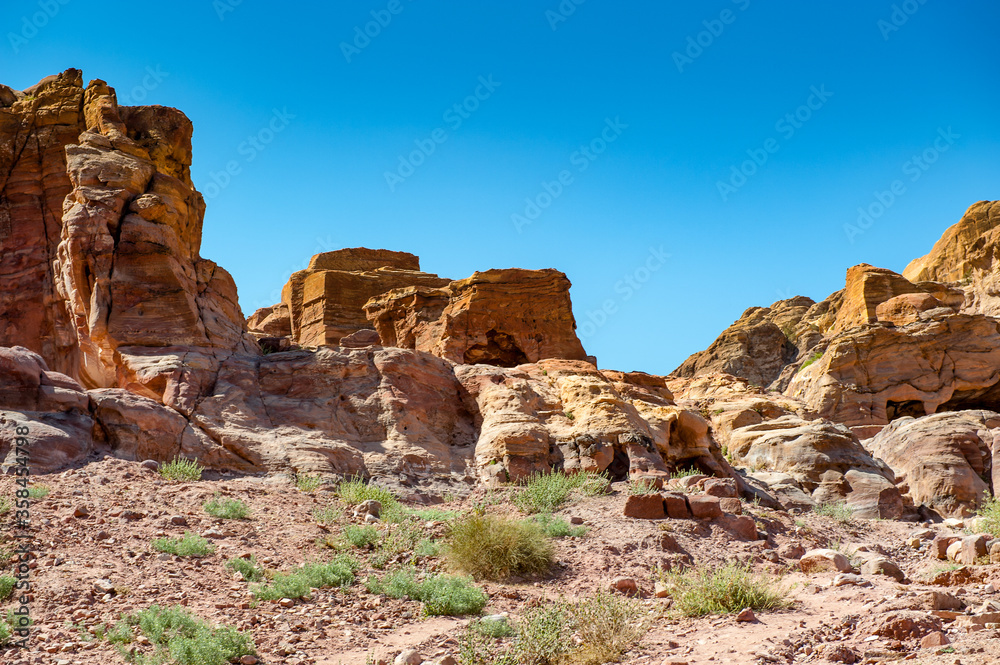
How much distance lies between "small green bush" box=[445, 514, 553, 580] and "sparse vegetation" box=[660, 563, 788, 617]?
1.69 m

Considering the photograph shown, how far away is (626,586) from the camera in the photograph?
870 cm

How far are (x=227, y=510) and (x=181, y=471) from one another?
161cm

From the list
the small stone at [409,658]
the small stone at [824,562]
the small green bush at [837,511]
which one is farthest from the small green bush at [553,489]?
the small stone at [409,658]

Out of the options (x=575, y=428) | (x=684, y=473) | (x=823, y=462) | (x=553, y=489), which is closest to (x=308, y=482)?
(x=553, y=489)

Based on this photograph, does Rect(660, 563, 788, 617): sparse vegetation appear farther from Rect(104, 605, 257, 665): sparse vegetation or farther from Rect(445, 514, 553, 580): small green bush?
Rect(104, 605, 257, 665): sparse vegetation

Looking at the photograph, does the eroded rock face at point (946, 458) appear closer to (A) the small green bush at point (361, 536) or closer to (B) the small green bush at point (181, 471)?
(A) the small green bush at point (361, 536)

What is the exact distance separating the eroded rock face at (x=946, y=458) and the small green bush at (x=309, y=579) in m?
12.4

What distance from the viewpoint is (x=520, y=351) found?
28000 millimetres

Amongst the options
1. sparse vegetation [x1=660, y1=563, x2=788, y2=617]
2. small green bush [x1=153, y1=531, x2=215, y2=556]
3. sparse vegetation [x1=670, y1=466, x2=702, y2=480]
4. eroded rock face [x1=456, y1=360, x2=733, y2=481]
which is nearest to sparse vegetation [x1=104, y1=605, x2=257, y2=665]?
small green bush [x1=153, y1=531, x2=215, y2=556]

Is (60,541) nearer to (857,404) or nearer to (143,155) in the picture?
(143,155)

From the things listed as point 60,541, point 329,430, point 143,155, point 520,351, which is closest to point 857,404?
point 520,351

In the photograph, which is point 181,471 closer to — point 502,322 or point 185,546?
point 185,546

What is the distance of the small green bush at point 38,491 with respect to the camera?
29.4ft

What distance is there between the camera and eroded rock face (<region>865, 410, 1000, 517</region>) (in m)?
15.9
